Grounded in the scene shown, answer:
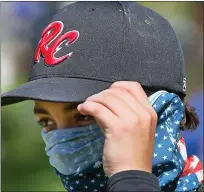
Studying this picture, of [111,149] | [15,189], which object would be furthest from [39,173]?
[111,149]

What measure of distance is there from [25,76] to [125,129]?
218cm

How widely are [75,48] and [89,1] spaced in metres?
0.22

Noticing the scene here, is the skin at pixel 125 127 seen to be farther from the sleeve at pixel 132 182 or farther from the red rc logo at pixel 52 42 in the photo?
the red rc logo at pixel 52 42

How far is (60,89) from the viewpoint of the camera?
1.37m

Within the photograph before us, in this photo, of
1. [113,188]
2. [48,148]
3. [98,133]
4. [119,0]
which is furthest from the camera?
[119,0]

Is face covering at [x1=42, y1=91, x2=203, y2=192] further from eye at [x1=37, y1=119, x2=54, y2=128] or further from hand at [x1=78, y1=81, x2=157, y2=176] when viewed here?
hand at [x1=78, y1=81, x2=157, y2=176]

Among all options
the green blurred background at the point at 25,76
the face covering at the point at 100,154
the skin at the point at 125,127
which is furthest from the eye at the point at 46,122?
the green blurred background at the point at 25,76

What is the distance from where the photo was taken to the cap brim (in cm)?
134

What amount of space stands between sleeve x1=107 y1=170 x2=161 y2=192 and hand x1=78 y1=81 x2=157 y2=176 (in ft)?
0.05

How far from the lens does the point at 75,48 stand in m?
1.46

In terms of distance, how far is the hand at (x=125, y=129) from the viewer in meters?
1.18

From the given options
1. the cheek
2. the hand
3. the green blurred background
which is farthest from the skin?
the green blurred background

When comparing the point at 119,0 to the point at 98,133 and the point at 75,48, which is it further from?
the point at 98,133

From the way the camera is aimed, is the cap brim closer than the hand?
No
